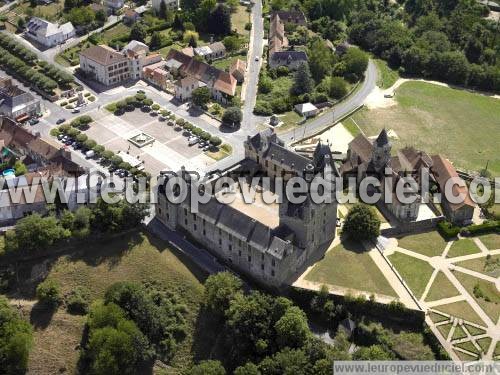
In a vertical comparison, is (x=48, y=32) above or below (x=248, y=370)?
above

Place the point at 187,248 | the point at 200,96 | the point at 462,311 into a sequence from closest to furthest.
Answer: the point at 462,311 → the point at 187,248 → the point at 200,96

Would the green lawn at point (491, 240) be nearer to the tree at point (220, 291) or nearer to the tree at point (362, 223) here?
the tree at point (362, 223)

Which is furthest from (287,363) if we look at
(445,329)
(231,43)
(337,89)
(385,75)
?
(231,43)

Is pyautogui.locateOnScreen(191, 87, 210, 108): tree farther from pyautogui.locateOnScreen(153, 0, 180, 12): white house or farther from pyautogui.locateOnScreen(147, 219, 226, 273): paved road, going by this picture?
pyautogui.locateOnScreen(153, 0, 180, 12): white house

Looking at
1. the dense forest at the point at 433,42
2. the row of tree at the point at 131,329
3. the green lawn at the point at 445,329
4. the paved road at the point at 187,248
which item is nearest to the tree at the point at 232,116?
the paved road at the point at 187,248

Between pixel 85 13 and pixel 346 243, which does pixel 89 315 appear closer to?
pixel 346 243

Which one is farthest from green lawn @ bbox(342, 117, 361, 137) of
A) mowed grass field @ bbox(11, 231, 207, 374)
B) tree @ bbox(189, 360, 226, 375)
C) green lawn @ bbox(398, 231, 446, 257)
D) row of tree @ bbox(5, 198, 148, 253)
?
tree @ bbox(189, 360, 226, 375)

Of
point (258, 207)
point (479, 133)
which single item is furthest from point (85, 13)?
point (479, 133)

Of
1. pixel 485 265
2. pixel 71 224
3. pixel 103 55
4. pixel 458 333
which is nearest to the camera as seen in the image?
pixel 458 333

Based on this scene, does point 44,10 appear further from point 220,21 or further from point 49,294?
point 49,294
